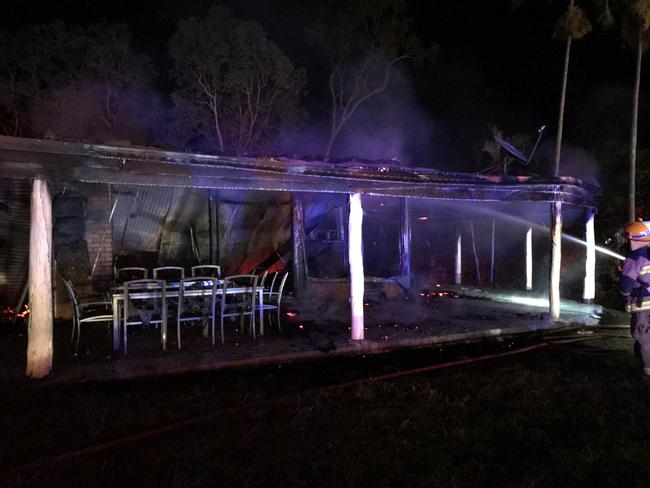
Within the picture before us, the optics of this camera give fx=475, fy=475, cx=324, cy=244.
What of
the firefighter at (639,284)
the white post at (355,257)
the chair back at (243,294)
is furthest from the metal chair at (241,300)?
the firefighter at (639,284)

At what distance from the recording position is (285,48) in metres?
23.2

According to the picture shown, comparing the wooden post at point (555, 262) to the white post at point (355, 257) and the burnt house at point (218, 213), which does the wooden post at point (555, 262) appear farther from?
the white post at point (355, 257)

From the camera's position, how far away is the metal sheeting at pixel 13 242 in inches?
336

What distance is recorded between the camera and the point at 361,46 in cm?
2277

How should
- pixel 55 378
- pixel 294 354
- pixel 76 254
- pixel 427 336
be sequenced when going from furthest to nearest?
pixel 76 254 → pixel 427 336 → pixel 294 354 → pixel 55 378

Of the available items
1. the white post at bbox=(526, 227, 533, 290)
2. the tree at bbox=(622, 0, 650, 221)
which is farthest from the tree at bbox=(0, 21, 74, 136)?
the tree at bbox=(622, 0, 650, 221)

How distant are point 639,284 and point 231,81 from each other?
56.2 ft

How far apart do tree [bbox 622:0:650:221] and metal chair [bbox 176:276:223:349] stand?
473 inches

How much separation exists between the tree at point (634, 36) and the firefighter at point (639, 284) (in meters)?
9.07

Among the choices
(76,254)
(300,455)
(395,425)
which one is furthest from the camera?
(76,254)

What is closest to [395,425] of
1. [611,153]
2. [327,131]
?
[611,153]

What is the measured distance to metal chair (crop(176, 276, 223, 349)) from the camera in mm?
6977

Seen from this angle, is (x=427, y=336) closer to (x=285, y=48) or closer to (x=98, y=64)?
(x=98, y=64)

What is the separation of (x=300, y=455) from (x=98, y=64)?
18526mm
